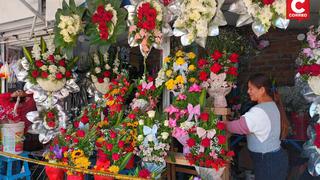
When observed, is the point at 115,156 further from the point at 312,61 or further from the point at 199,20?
the point at 312,61

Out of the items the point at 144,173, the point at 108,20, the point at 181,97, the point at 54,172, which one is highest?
the point at 108,20

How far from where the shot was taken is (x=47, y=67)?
3414 millimetres

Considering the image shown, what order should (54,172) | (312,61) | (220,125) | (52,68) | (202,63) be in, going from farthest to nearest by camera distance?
1. (52,68)
2. (54,172)
3. (202,63)
4. (312,61)
5. (220,125)

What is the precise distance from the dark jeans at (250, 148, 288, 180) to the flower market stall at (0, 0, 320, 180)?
0.67 feet

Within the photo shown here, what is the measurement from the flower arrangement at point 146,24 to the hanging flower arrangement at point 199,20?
0.65 feet

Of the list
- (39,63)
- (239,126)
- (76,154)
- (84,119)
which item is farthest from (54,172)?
(239,126)

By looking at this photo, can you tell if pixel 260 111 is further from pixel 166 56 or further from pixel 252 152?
pixel 166 56

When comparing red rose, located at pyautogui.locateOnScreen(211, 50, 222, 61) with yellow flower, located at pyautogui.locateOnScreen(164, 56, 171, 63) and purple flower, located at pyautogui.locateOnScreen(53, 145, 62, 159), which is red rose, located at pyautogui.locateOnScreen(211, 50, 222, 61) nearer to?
yellow flower, located at pyautogui.locateOnScreen(164, 56, 171, 63)

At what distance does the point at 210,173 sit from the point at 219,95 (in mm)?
619

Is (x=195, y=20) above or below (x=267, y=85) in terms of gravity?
above

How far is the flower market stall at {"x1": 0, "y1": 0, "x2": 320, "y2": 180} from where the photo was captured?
8.08ft

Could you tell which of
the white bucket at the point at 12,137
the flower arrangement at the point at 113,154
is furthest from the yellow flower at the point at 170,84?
the white bucket at the point at 12,137

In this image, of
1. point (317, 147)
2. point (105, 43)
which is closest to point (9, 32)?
point (105, 43)

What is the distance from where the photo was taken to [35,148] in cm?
394
